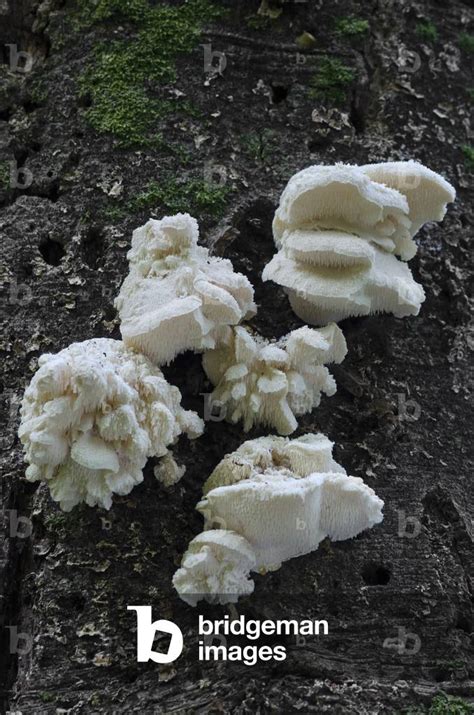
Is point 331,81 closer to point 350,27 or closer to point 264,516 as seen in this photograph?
point 350,27

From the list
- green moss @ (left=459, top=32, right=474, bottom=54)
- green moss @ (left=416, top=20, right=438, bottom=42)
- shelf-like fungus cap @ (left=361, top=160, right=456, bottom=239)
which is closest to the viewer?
shelf-like fungus cap @ (left=361, top=160, right=456, bottom=239)

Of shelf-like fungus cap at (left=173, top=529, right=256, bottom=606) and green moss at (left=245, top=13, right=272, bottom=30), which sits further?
green moss at (left=245, top=13, right=272, bottom=30)

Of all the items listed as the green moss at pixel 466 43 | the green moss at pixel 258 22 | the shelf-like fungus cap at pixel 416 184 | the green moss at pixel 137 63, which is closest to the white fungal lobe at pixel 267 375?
the shelf-like fungus cap at pixel 416 184

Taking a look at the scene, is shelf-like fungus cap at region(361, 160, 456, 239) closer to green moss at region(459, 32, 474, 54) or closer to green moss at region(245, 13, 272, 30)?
green moss at region(245, 13, 272, 30)

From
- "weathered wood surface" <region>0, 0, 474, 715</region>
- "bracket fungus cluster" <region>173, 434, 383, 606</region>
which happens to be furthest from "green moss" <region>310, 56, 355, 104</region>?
"bracket fungus cluster" <region>173, 434, 383, 606</region>

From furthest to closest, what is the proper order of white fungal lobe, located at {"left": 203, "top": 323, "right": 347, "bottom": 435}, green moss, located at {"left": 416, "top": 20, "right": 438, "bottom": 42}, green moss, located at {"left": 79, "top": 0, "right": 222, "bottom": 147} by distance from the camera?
green moss, located at {"left": 416, "top": 20, "right": 438, "bottom": 42} → green moss, located at {"left": 79, "top": 0, "right": 222, "bottom": 147} → white fungal lobe, located at {"left": 203, "top": 323, "right": 347, "bottom": 435}

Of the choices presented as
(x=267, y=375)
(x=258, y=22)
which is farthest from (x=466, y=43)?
(x=267, y=375)
